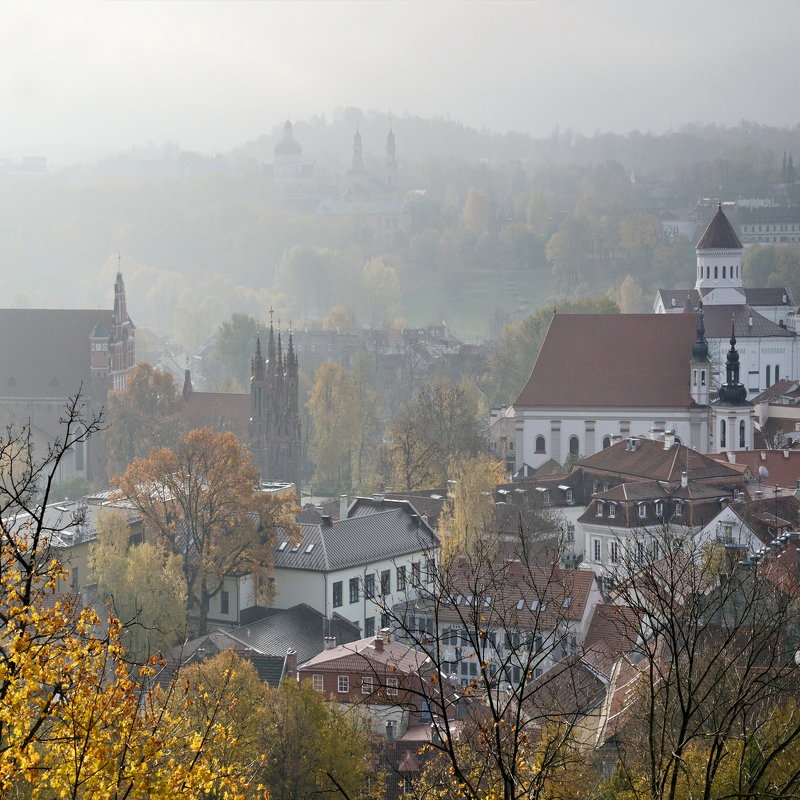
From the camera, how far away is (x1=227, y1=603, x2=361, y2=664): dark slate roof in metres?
41.8

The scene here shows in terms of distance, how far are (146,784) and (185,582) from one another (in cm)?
3424

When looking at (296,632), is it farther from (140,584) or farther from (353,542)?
(353,542)

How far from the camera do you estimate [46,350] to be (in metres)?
84.0

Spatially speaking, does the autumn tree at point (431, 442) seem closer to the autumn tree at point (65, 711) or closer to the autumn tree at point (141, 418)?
the autumn tree at point (141, 418)

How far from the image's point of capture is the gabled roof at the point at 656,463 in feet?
177

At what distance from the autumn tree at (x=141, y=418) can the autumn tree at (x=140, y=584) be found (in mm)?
27587

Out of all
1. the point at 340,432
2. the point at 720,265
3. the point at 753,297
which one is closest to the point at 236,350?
the point at 753,297

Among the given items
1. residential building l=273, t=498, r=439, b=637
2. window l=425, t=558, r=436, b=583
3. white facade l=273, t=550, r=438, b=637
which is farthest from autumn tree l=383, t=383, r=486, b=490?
window l=425, t=558, r=436, b=583

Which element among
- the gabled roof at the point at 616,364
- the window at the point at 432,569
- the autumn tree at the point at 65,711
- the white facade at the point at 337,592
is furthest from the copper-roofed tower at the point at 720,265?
the autumn tree at the point at 65,711

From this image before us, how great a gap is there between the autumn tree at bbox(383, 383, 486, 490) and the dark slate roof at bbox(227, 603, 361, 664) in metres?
19.6

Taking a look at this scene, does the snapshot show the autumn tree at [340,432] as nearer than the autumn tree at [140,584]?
No

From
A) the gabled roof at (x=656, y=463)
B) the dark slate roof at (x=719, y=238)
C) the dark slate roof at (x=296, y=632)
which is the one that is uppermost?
the dark slate roof at (x=719, y=238)

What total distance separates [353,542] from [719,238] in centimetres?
5354

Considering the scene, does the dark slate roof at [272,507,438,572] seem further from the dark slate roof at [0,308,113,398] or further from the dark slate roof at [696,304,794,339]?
the dark slate roof at [696,304,794,339]
